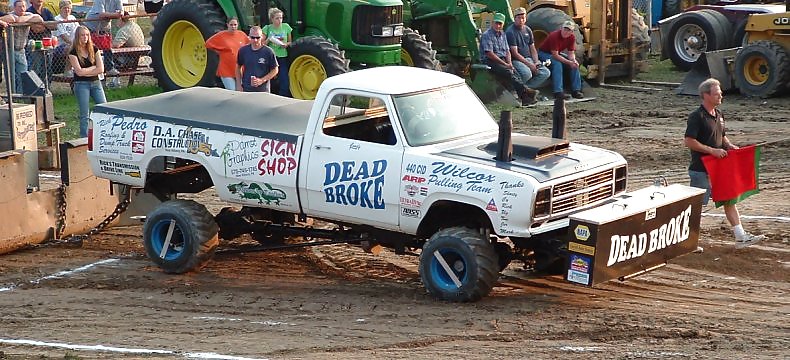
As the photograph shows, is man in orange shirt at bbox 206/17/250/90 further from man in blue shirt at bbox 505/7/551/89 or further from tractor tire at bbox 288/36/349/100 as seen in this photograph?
man in blue shirt at bbox 505/7/551/89

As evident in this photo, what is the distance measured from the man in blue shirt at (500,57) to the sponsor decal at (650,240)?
10549mm

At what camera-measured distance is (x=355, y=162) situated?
10664 millimetres

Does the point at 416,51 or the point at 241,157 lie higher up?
the point at 416,51

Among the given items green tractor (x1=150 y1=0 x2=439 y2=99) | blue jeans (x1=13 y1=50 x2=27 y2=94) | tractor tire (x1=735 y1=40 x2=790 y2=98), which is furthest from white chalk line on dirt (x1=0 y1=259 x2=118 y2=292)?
tractor tire (x1=735 y1=40 x2=790 y2=98)

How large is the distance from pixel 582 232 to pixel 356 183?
1.95 meters

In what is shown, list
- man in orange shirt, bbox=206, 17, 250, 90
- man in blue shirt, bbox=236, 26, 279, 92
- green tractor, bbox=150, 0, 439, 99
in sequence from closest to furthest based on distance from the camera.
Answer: man in blue shirt, bbox=236, 26, 279, 92, man in orange shirt, bbox=206, 17, 250, 90, green tractor, bbox=150, 0, 439, 99

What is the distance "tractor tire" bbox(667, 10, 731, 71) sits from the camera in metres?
24.5

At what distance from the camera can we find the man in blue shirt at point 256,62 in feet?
54.7

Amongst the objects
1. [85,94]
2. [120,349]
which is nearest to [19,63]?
[85,94]

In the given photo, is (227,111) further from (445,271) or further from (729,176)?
(729,176)

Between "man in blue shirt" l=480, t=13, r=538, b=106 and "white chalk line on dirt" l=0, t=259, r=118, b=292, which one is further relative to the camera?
"man in blue shirt" l=480, t=13, r=538, b=106

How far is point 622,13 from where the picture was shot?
79.3 ft

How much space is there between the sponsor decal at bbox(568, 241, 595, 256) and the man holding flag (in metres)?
2.33

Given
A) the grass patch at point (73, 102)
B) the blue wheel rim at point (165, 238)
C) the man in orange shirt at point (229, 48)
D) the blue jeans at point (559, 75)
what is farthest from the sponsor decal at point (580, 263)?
the blue jeans at point (559, 75)
